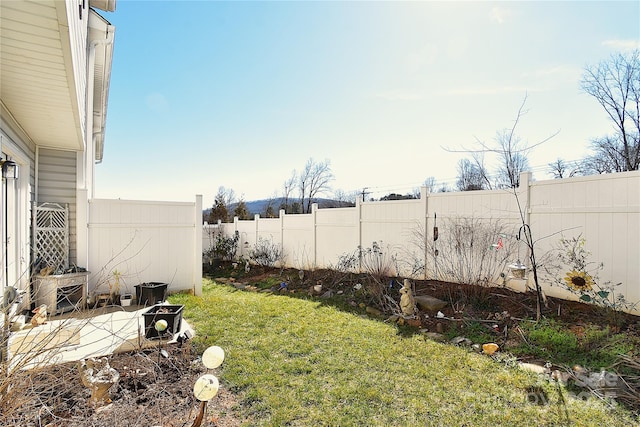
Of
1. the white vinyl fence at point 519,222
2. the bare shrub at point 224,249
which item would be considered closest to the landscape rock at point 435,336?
the white vinyl fence at point 519,222

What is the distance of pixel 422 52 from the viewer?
559 cm

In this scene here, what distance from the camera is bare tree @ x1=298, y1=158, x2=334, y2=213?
25.7m

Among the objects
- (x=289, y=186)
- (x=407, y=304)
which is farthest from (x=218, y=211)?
(x=407, y=304)

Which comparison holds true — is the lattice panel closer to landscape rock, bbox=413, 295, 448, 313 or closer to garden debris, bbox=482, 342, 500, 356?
landscape rock, bbox=413, 295, 448, 313

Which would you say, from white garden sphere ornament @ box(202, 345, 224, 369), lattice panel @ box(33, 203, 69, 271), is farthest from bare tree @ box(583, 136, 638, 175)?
lattice panel @ box(33, 203, 69, 271)

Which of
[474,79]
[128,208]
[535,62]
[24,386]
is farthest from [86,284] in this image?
[535,62]

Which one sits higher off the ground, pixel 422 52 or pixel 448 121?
pixel 422 52

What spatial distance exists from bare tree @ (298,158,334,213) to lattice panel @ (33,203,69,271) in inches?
806

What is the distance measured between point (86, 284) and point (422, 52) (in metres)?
6.68

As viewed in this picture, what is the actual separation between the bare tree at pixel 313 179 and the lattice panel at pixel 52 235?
20.5 metres

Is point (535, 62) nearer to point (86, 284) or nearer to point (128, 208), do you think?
point (128, 208)

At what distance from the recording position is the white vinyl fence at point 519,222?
3941 millimetres

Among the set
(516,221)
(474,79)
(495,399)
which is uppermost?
(474,79)

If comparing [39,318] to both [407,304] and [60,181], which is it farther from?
[407,304]
